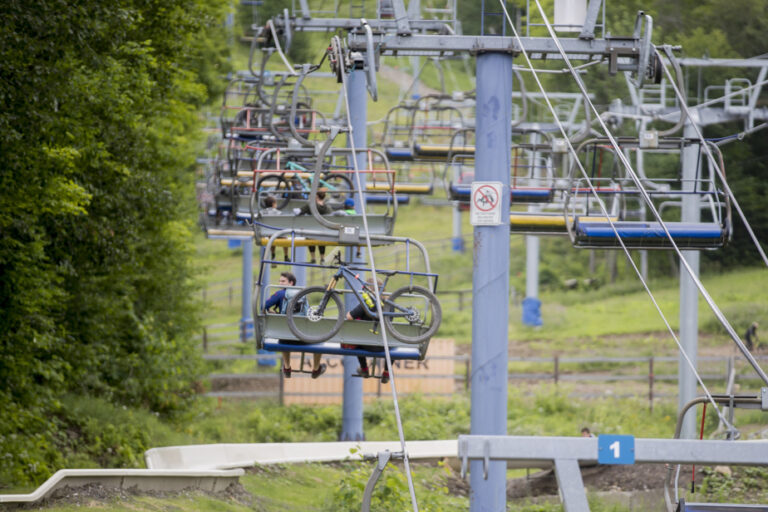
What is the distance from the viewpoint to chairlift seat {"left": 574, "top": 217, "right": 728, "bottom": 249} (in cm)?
1209

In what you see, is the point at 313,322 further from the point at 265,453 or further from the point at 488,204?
the point at 265,453

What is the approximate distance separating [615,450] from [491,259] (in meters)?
5.67

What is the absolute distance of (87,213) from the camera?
48.0 ft

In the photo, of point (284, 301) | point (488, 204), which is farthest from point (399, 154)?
point (488, 204)

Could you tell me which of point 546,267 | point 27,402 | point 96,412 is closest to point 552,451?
point 27,402

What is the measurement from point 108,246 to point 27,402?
2947 mm

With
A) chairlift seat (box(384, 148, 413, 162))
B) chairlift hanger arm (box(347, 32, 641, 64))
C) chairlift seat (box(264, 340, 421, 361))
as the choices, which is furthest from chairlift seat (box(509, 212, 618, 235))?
chairlift seat (box(384, 148, 413, 162))

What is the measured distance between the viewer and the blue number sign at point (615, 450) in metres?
5.18

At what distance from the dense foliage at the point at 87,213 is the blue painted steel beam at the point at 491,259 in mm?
4579

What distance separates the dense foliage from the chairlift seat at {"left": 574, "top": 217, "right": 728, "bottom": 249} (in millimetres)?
5741

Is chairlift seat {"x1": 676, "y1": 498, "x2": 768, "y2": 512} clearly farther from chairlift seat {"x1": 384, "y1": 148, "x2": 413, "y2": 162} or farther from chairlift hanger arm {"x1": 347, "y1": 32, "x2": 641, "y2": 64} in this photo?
chairlift seat {"x1": 384, "y1": 148, "x2": 413, "y2": 162}

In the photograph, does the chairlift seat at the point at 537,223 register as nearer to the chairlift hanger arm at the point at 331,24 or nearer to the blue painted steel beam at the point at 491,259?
the chairlift hanger arm at the point at 331,24

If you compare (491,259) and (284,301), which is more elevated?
(491,259)

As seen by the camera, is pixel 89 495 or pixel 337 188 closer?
pixel 89 495
